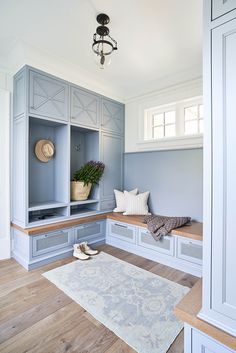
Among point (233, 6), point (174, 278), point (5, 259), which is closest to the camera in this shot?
point (233, 6)

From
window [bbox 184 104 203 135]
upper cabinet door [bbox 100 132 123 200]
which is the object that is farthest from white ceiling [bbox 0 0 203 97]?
upper cabinet door [bbox 100 132 123 200]

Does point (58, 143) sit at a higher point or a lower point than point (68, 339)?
higher

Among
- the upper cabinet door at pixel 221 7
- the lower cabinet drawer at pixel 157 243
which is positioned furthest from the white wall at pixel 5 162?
the upper cabinet door at pixel 221 7

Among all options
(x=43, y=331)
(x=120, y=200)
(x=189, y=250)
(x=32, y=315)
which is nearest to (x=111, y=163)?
(x=120, y=200)

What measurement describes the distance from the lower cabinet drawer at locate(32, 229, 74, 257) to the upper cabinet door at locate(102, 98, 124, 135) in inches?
72.1

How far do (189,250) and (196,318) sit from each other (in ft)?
4.79

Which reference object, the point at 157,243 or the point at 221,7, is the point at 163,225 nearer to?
the point at 157,243

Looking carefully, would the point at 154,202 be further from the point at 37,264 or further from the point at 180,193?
the point at 37,264

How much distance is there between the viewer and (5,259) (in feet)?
8.75

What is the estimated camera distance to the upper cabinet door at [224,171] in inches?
35.7

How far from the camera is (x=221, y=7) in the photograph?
94cm

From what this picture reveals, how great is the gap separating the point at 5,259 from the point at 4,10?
9.44ft

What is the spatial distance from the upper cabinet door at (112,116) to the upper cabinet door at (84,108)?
0.54ft

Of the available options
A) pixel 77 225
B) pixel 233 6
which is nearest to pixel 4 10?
pixel 233 6
